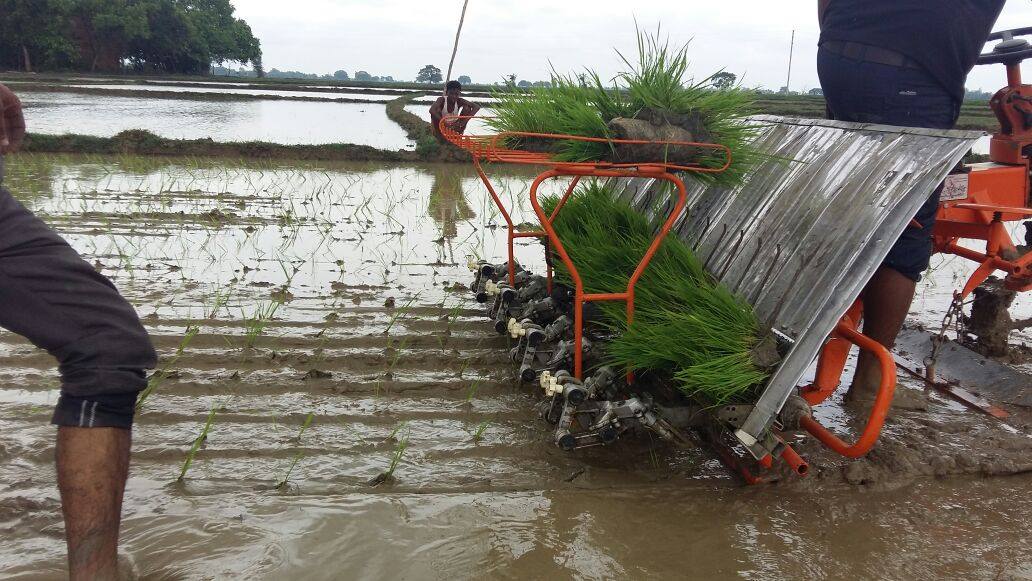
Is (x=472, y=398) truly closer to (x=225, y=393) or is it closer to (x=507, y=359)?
(x=507, y=359)

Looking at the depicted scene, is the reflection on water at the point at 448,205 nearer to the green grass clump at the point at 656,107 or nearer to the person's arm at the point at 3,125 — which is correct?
the green grass clump at the point at 656,107

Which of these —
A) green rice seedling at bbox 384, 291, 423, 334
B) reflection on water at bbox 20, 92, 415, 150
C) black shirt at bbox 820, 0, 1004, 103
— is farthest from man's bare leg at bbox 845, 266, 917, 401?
reflection on water at bbox 20, 92, 415, 150

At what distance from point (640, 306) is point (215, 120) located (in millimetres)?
16890

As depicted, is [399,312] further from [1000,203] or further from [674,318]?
[1000,203]

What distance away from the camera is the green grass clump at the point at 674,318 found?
236 centimetres

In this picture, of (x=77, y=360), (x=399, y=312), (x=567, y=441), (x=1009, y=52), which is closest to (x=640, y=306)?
(x=567, y=441)

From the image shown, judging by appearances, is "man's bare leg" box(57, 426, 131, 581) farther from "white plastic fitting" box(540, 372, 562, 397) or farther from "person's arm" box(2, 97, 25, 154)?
"white plastic fitting" box(540, 372, 562, 397)

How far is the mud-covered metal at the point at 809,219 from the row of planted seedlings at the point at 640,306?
0.13 meters

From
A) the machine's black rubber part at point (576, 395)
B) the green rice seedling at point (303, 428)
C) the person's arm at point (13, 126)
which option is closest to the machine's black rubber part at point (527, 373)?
the machine's black rubber part at point (576, 395)

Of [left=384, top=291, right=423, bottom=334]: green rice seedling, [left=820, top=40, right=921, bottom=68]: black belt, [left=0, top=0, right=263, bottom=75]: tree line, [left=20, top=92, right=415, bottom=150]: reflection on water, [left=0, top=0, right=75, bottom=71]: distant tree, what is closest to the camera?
[left=820, top=40, right=921, bottom=68]: black belt

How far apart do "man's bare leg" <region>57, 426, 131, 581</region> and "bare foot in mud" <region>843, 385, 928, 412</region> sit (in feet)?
10.3

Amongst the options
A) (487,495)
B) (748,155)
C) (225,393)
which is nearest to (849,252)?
(748,155)

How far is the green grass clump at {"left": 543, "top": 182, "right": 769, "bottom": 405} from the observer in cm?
236

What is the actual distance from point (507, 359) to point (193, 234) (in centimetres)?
370
